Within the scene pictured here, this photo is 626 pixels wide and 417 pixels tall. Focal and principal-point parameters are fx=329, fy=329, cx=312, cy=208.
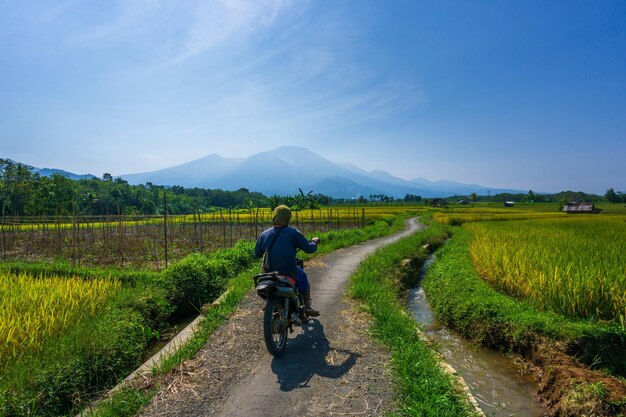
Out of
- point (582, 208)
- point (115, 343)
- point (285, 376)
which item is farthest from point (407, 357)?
point (582, 208)

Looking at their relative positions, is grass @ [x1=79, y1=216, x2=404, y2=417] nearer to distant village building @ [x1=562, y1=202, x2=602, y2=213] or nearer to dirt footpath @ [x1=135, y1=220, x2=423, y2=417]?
dirt footpath @ [x1=135, y1=220, x2=423, y2=417]

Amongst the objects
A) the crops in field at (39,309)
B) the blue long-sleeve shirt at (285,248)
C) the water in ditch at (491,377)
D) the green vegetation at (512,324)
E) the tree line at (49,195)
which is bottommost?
the water in ditch at (491,377)

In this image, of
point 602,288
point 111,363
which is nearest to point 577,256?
point 602,288

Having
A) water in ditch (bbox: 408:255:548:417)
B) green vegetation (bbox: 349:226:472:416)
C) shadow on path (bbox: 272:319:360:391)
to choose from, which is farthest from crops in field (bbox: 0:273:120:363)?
water in ditch (bbox: 408:255:548:417)

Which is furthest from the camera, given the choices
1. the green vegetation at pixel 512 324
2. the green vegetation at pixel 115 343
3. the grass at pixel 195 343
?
the green vegetation at pixel 512 324

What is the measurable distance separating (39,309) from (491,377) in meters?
7.31

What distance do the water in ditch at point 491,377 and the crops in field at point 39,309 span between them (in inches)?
237

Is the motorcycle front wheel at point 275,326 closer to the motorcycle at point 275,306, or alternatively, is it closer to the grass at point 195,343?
the motorcycle at point 275,306

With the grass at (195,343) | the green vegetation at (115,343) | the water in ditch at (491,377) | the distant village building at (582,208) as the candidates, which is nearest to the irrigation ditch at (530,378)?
the water in ditch at (491,377)

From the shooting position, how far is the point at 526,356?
215 inches

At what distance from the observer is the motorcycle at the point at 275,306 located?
392cm

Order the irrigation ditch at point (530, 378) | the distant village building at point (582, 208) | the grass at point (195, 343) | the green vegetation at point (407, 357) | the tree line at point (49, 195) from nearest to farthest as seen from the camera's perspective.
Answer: the green vegetation at point (407, 357) → the grass at point (195, 343) → the irrigation ditch at point (530, 378) → the distant village building at point (582, 208) → the tree line at point (49, 195)

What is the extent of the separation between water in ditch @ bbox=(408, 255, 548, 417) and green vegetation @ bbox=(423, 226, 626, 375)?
321mm

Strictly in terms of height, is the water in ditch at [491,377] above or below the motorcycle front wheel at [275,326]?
below
